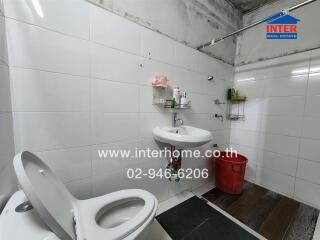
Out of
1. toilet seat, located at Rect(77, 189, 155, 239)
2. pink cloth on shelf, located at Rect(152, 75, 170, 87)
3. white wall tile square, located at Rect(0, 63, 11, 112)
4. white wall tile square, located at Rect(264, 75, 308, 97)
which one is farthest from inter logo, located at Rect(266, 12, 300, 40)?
white wall tile square, located at Rect(0, 63, 11, 112)

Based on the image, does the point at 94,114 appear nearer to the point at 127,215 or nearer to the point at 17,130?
the point at 17,130

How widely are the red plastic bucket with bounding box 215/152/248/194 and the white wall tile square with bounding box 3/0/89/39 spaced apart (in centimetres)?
186

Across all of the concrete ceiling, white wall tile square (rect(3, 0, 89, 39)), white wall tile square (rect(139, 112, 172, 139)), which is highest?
the concrete ceiling

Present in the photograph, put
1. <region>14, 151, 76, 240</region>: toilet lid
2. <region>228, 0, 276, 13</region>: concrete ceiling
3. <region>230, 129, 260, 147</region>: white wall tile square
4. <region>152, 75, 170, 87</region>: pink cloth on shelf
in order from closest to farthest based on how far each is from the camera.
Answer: <region>14, 151, 76, 240</region>: toilet lid → <region>152, 75, 170, 87</region>: pink cloth on shelf → <region>228, 0, 276, 13</region>: concrete ceiling → <region>230, 129, 260, 147</region>: white wall tile square

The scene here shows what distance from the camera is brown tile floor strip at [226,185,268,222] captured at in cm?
141

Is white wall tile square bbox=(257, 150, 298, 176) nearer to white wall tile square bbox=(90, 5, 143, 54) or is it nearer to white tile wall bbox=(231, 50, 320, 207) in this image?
white tile wall bbox=(231, 50, 320, 207)

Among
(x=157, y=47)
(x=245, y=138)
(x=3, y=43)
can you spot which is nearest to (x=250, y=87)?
(x=245, y=138)

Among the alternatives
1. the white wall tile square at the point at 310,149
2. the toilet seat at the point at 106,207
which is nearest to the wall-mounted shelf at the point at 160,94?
the toilet seat at the point at 106,207

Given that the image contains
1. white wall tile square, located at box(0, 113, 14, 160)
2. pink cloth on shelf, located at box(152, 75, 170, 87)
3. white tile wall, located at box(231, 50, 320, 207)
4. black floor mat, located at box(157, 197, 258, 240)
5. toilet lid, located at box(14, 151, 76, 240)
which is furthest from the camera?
white tile wall, located at box(231, 50, 320, 207)

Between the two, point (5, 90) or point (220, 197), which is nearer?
point (5, 90)

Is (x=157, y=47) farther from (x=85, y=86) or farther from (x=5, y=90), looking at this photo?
(x=5, y=90)

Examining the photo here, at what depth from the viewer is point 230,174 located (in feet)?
5.55

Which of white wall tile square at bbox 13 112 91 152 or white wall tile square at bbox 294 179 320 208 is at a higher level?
white wall tile square at bbox 13 112 91 152

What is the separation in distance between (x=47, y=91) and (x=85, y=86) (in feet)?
0.71
